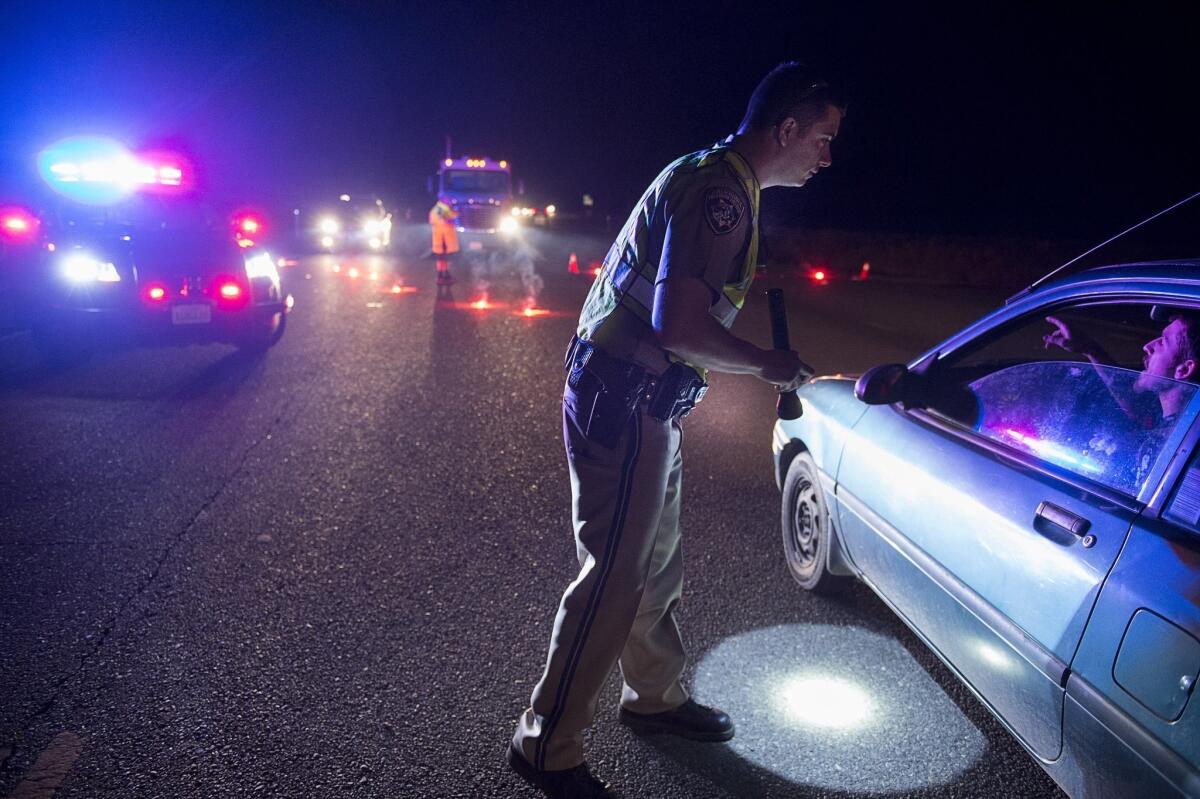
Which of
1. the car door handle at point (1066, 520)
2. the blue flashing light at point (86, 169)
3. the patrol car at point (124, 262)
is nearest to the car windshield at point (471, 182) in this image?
the patrol car at point (124, 262)

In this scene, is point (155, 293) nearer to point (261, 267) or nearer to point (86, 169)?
point (261, 267)

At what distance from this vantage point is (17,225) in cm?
698

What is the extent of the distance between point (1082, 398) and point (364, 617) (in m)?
2.63

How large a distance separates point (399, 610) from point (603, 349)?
5.54 ft

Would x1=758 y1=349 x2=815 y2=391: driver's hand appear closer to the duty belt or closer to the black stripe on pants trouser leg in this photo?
the duty belt

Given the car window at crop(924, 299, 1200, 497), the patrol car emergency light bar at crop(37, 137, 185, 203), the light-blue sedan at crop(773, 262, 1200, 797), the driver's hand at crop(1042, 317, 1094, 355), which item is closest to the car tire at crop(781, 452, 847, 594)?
the light-blue sedan at crop(773, 262, 1200, 797)

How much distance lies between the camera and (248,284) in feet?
25.1

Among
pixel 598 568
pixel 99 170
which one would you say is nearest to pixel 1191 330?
pixel 598 568

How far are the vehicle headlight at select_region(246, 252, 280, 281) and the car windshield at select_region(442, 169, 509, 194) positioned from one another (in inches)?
768

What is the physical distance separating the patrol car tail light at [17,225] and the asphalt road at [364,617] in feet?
4.70

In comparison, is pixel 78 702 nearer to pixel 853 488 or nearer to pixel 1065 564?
pixel 853 488

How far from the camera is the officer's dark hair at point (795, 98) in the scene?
83.0 inches

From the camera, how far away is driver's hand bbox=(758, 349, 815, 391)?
2074 mm

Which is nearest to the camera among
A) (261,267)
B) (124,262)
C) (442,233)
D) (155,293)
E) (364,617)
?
(364,617)
